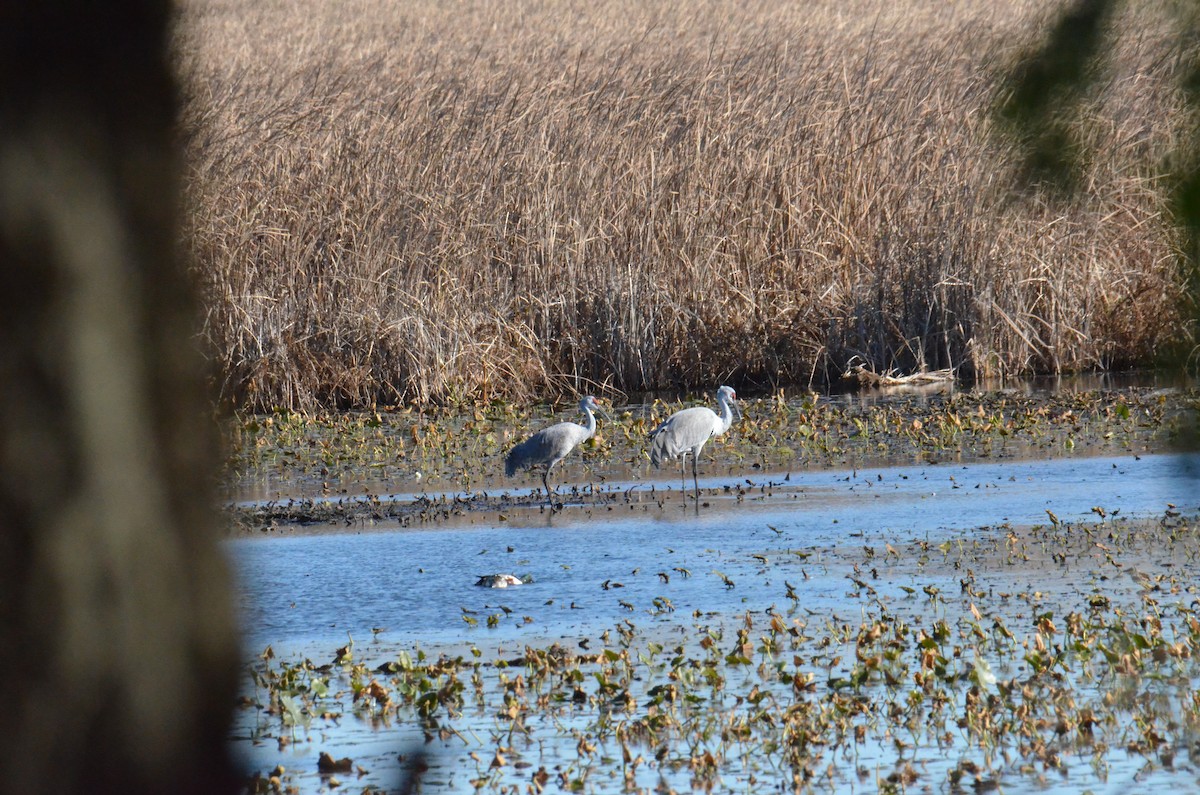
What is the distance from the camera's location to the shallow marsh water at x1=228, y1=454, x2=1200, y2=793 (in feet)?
15.0

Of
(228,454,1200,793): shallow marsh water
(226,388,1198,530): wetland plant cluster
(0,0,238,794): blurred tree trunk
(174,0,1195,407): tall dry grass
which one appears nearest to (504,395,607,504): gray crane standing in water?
(226,388,1198,530): wetland plant cluster

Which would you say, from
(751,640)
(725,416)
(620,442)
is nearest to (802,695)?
(751,640)

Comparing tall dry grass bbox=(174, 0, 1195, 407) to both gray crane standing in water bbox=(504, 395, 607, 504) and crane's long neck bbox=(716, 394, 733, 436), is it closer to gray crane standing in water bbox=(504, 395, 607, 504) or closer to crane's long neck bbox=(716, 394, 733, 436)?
crane's long neck bbox=(716, 394, 733, 436)

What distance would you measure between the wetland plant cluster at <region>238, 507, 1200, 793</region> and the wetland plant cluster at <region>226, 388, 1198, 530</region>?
11.8 ft

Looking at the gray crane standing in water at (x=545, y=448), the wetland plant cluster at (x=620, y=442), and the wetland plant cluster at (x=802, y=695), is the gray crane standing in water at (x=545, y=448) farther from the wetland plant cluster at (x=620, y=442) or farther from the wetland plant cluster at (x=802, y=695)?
the wetland plant cluster at (x=802, y=695)

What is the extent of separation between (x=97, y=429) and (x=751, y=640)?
18.3 feet

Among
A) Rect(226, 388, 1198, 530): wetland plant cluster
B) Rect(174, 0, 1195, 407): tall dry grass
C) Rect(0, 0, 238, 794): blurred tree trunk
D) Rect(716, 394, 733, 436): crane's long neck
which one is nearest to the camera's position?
Rect(0, 0, 238, 794): blurred tree trunk

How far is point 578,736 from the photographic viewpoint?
4941mm

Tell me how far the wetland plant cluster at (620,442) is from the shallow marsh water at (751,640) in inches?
36.4

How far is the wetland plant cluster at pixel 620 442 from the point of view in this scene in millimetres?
10469

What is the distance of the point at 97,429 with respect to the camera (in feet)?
2.28

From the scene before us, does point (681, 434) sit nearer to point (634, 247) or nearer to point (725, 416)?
point (725, 416)

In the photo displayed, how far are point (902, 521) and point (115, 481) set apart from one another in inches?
328

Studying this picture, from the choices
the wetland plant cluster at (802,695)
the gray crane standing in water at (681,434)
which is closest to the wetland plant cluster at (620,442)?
the gray crane standing in water at (681,434)
